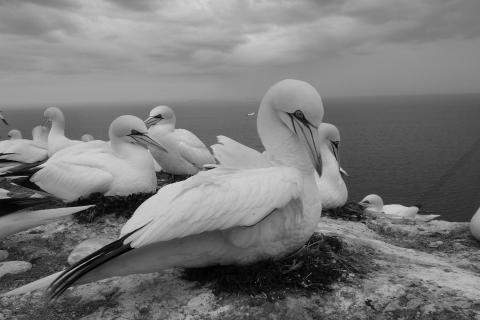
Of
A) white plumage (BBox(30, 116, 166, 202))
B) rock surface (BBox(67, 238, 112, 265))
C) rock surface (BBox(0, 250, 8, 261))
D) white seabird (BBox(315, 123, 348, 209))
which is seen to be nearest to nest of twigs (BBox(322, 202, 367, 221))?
white seabird (BBox(315, 123, 348, 209))

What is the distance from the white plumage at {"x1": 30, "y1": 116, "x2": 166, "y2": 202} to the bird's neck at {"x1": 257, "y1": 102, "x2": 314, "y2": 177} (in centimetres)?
274

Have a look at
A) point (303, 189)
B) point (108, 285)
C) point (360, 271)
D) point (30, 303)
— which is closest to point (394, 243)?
point (360, 271)

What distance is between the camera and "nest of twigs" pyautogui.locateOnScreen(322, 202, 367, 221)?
641cm

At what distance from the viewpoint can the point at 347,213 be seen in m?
6.68

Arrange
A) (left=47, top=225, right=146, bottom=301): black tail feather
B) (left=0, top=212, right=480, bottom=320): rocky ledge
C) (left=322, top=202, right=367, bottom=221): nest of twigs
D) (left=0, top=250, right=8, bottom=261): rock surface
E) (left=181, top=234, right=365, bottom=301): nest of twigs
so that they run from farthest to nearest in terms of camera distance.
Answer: (left=322, top=202, right=367, bottom=221): nest of twigs < (left=0, top=250, right=8, bottom=261): rock surface < (left=181, top=234, right=365, bottom=301): nest of twigs < (left=0, top=212, right=480, bottom=320): rocky ledge < (left=47, top=225, right=146, bottom=301): black tail feather

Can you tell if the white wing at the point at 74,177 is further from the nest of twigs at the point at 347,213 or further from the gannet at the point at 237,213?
the nest of twigs at the point at 347,213

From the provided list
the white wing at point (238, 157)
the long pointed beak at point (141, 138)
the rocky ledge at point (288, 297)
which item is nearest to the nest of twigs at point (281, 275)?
the rocky ledge at point (288, 297)

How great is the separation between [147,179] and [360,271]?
331 centimetres

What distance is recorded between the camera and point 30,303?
3.21 metres

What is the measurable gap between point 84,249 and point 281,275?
193cm

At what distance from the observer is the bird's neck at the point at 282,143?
3.42 metres

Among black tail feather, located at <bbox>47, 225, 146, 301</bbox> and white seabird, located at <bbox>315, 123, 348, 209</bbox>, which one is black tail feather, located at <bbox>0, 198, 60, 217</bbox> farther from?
white seabird, located at <bbox>315, 123, 348, 209</bbox>

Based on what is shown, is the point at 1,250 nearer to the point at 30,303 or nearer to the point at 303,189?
the point at 30,303

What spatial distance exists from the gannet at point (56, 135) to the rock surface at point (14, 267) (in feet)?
24.2
